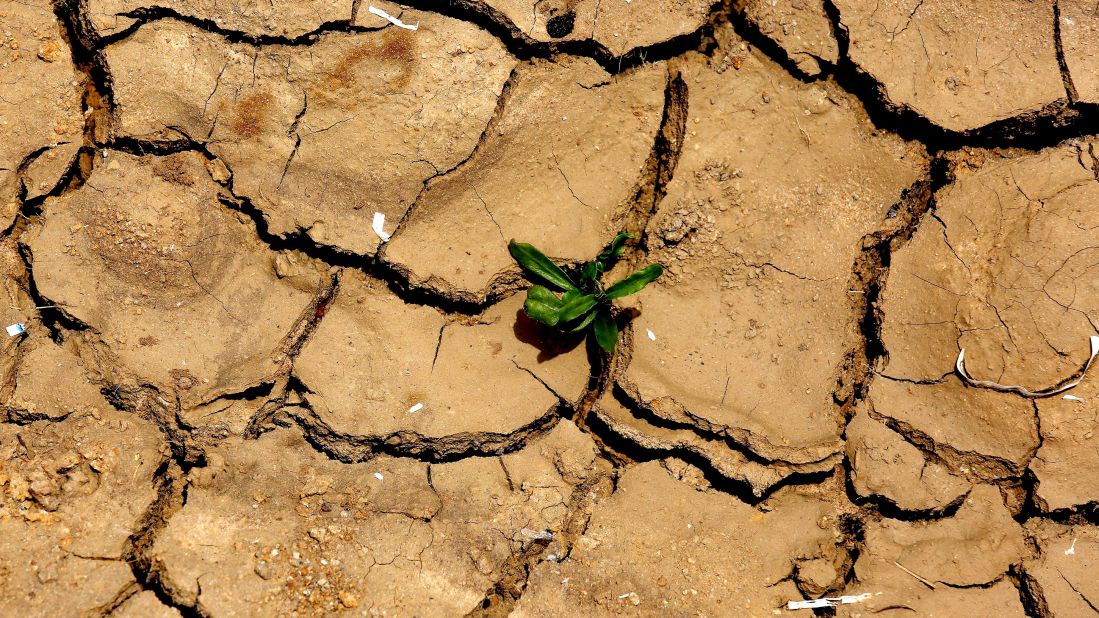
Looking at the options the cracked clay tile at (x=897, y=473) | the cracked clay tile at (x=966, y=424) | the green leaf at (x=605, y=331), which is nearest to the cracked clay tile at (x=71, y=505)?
the green leaf at (x=605, y=331)

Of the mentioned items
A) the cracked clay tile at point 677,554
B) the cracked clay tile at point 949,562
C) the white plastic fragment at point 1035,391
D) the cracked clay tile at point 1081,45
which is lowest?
the cracked clay tile at point 677,554

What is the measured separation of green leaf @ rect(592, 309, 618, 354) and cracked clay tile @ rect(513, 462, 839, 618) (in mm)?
496

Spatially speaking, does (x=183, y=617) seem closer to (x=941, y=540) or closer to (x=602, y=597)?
(x=602, y=597)

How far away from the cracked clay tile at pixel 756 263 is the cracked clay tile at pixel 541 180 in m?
0.21

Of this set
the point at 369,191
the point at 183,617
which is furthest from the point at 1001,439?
the point at 183,617

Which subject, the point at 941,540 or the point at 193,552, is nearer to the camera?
the point at 193,552

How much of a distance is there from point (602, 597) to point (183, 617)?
1.54m

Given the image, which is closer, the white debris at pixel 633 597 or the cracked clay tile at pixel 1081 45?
the white debris at pixel 633 597

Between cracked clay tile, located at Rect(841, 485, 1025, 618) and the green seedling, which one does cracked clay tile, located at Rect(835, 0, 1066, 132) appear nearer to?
the green seedling

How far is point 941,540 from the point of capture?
2.98 meters

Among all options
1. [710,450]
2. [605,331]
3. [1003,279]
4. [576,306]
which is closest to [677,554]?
[710,450]

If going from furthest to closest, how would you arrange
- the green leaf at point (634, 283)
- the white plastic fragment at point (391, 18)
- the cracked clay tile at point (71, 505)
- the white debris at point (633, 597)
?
1. the white plastic fragment at point (391, 18)
2. the green leaf at point (634, 283)
3. the white debris at point (633, 597)
4. the cracked clay tile at point (71, 505)

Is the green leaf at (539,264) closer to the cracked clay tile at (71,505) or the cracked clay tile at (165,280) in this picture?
the cracked clay tile at (165,280)

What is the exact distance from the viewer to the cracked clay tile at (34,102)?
9.81 ft
